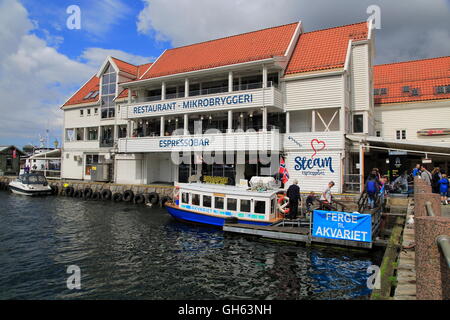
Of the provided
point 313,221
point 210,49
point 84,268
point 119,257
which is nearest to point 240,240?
point 313,221

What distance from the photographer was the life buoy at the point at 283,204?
18188mm

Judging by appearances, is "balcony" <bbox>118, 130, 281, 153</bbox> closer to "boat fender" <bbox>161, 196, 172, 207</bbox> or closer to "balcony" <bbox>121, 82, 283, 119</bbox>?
"balcony" <bbox>121, 82, 283, 119</bbox>

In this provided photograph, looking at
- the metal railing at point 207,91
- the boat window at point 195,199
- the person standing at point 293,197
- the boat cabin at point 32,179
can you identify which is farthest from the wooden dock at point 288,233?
the boat cabin at point 32,179

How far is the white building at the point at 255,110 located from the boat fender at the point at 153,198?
12.3ft

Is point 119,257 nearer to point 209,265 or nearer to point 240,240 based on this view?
point 209,265

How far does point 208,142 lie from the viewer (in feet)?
91.6

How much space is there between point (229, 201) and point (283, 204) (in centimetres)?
321

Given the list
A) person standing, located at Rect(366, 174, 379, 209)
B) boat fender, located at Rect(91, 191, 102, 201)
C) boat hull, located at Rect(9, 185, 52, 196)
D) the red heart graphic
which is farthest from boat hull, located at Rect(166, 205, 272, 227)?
boat hull, located at Rect(9, 185, 52, 196)

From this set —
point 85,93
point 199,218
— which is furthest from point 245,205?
point 85,93

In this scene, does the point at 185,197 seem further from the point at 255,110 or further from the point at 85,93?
the point at 85,93

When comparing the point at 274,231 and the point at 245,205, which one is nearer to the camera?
the point at 274,231

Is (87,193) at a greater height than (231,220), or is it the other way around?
(87,193)
